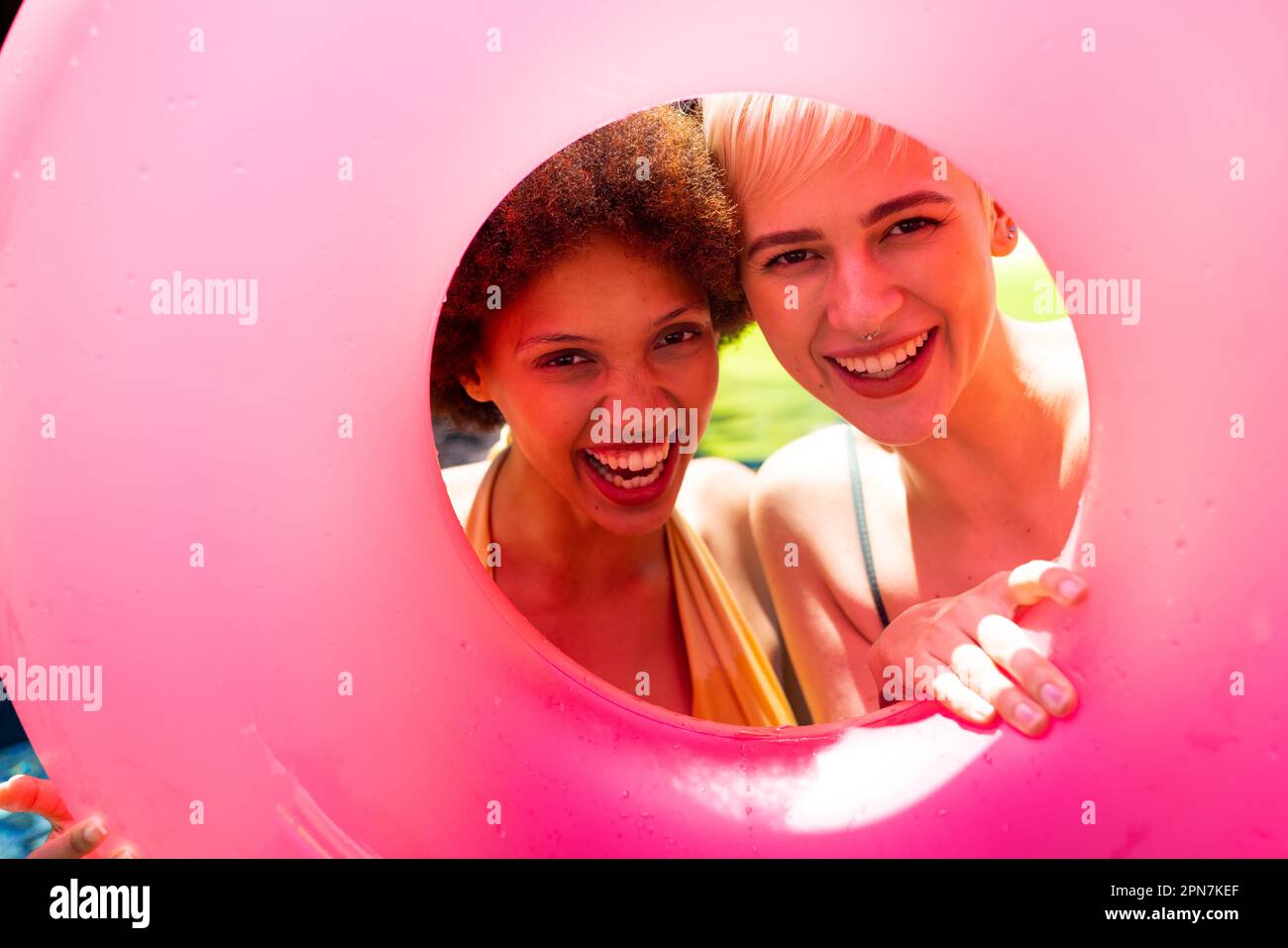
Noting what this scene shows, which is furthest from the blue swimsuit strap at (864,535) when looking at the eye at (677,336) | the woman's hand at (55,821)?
the woman's hand at (55,821)

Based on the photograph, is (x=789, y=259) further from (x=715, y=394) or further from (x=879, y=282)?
(x=715, y=394)

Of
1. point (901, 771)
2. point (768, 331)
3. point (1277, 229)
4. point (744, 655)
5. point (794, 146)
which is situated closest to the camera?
point (1277, 229)

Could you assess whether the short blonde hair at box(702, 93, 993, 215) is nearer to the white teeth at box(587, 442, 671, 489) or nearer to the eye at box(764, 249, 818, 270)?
the eye at box(764, 249, 818, 270)

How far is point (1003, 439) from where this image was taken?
2.07 metres

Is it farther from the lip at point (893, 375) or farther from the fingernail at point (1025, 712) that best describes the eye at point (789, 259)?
the fingernail at point (1025, 712)

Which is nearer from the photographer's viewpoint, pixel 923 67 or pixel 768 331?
pixel 923 67

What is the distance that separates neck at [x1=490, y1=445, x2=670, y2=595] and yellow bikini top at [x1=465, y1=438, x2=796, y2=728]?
0.14 feet

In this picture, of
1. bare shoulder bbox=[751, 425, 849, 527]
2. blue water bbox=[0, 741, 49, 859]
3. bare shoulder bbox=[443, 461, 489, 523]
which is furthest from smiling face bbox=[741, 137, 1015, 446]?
blue water bbox=[0, 741, 49, 859]

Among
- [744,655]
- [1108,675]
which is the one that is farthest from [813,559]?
[1108,675]

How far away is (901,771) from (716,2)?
858 millimetres

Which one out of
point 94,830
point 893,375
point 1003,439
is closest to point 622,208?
point 893,375

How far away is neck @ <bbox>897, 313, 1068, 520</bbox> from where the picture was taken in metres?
2.02

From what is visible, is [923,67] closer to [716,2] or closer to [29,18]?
[716,2]

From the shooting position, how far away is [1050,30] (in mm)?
1137
